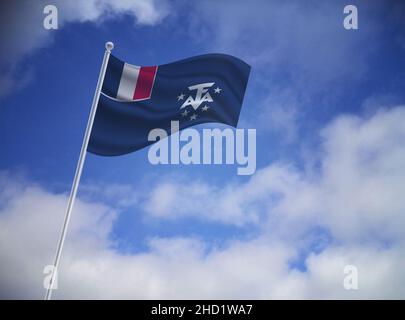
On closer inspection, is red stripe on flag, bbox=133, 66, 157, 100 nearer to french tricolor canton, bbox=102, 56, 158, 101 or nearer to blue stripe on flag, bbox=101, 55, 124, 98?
french tricolor canton, bbox=102, 56, 158, 101

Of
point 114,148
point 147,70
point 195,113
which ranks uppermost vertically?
point 147,70

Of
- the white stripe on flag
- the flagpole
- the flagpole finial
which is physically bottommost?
the flagpole

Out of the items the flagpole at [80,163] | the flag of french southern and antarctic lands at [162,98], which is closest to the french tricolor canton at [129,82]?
the flag of french southern and antarctic lands at [162,98]

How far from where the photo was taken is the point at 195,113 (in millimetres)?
7449

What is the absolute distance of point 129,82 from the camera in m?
7.38

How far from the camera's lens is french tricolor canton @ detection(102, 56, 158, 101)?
7.30m

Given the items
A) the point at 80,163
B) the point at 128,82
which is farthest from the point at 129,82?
the point at 80,163

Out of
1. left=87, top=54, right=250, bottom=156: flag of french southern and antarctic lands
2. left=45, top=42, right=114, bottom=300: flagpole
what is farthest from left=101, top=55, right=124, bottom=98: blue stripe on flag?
left=45, top=42, right=114, bottom=300: flagpole

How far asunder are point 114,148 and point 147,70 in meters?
1.44

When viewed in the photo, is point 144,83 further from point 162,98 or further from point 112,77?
point 112,77
